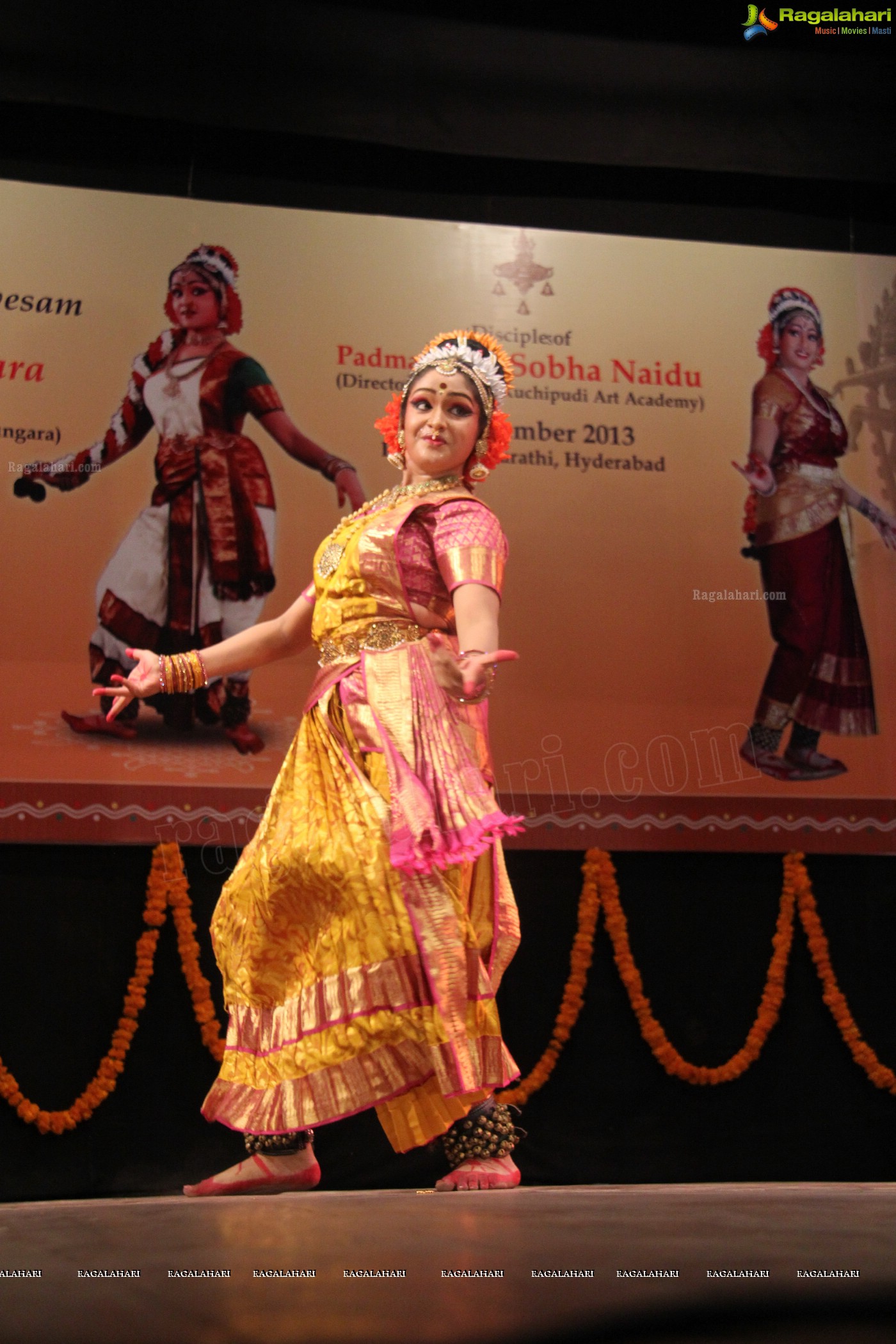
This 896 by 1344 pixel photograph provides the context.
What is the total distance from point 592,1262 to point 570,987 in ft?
8.15

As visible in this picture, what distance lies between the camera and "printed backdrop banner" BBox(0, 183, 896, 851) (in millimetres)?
3639

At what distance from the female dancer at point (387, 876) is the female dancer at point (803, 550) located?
1.78m

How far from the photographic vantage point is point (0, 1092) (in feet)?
11.1

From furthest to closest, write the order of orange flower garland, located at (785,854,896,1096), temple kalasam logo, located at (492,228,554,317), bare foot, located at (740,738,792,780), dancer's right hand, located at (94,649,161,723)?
temple kalasam logo, located at (492,228,554,317) → bare foot, located at (740,738,792,780) → orange flower garland, located at (785,854,896,1096) → dancer's right hand, located at (94,649,161,723)

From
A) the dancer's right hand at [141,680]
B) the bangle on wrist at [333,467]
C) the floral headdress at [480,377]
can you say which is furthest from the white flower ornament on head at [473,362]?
the bangle on wrist at [333,467]

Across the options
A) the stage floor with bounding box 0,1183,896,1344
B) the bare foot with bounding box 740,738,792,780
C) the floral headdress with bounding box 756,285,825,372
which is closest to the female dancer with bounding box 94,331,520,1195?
the stage floor with bounding box 0,1183,896,1344

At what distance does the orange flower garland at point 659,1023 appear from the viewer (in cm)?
370

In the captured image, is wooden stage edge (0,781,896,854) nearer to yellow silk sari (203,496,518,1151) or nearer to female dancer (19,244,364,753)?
female dancer (19,244,364,753)

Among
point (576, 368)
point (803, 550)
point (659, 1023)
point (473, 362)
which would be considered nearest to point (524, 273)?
point (576, 368)

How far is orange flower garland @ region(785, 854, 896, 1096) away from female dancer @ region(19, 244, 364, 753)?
176 centimetres

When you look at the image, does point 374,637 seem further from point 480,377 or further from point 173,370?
point 173,370

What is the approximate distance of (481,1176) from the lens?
221 cm

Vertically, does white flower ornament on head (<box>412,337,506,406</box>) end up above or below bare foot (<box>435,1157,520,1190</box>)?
above

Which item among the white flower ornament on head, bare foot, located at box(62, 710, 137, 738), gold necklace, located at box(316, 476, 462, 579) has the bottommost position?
bare foot, located at box(62, 710, 137, 738)
